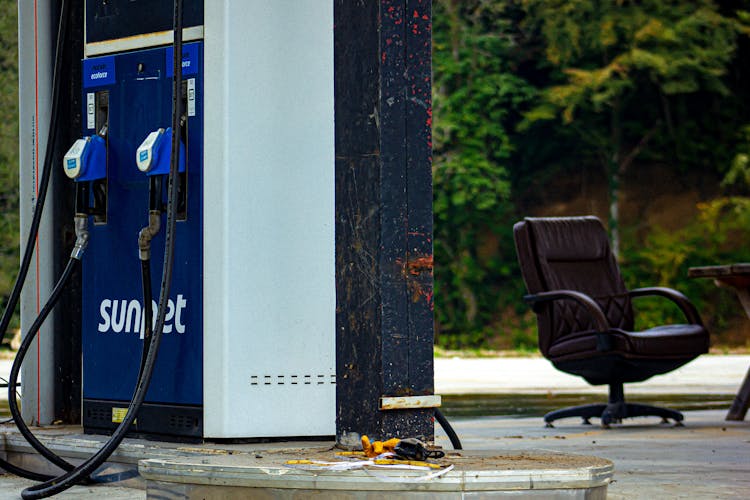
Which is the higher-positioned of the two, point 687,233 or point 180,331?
point 687,233

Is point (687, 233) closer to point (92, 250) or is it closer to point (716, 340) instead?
point (716, 340)

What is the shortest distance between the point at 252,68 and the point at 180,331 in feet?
2.98

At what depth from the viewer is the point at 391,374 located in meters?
3.40

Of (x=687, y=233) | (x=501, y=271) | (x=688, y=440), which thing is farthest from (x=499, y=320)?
(x=688, y=440)

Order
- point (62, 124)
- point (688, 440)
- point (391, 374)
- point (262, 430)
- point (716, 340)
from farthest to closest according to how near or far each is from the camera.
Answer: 1. point (716, 340)
2. point (688, 440)
3. point (62, 124)
4. point (262, 430)
5. point (391, 374)

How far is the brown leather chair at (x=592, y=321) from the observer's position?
663 centimetres

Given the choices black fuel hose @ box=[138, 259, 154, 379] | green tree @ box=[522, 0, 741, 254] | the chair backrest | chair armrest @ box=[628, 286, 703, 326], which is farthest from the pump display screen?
green tree @ box=[522, 0, 741, 254]

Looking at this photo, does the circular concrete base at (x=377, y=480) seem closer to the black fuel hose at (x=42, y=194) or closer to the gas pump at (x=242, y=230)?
the gas pump at (x=242, y=230)

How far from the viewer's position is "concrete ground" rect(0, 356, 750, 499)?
4.00 m

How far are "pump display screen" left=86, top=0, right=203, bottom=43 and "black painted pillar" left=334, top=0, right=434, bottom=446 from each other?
941 mm

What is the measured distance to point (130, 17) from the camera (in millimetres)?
4602

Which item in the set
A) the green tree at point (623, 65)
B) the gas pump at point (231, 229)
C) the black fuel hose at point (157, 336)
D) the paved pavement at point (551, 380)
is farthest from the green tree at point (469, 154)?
the black fuel hose at point (157, 336)

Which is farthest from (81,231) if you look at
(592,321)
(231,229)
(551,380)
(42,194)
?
(551,380)

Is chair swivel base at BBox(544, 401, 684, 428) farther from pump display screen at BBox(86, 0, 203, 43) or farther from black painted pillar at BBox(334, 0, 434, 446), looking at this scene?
black painted pillar at BBox(334, 0, 434, 446)
